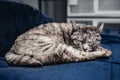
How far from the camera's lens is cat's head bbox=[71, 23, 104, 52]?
1.62 metres

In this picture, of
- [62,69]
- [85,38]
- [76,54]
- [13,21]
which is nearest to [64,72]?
[62,69]

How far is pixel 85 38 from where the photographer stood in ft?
5.39

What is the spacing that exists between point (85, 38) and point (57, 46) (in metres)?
0.22

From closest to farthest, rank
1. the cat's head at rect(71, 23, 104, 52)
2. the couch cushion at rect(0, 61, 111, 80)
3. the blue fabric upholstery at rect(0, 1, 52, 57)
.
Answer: the couch cushion at rect(0, 61, 111, 80) < the cat's head at rect(71, 23, 104, 52) < the blue fabric upholstery at rect(0, 1, 52, 57)

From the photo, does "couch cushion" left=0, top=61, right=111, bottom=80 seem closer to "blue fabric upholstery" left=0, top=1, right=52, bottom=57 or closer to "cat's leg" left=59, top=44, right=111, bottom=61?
"cat's leg" left=59, top=44, right=111, bottom=61

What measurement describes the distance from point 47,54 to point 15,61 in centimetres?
21

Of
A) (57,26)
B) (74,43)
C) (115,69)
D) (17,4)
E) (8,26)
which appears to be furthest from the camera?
(17,4)

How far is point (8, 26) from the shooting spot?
2.00 metres

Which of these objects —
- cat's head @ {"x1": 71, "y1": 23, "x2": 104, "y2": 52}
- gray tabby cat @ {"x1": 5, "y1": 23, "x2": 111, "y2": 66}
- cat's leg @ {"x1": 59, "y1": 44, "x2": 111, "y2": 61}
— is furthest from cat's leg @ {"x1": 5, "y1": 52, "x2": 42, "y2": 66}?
cat's head @ {"x1": 71, "y1": 23, "x2": 104, "y2": 52}

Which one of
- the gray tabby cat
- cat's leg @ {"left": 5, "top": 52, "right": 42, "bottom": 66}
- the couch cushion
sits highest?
the gray tabby cat

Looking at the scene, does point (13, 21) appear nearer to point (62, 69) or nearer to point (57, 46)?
point (57, 46)

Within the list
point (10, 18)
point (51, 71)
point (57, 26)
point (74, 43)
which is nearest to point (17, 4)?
point (10, 18)

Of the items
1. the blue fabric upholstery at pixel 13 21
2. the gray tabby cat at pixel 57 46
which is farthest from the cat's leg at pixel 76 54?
the blue fabric upholstery at pixel 13 21

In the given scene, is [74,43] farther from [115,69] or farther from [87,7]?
[87,7]
